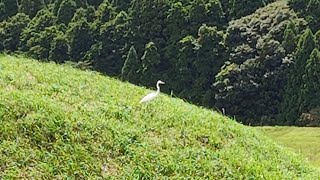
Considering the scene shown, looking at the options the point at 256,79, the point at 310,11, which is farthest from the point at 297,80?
the point at 310,11

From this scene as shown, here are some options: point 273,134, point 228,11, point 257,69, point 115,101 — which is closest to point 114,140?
point 115,101

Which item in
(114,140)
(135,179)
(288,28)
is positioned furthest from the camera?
(288,28)

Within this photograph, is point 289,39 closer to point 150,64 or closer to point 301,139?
point 150,64

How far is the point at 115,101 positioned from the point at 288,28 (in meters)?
34.7

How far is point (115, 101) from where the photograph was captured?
9.63 m

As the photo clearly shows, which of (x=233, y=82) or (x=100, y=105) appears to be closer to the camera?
(x=100, y=105)

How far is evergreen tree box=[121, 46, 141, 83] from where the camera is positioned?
4791cm

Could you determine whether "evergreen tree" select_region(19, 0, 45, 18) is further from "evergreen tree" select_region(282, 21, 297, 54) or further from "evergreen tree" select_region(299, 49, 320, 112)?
"evergreen tree" select_region(299, 49, 320, 112)

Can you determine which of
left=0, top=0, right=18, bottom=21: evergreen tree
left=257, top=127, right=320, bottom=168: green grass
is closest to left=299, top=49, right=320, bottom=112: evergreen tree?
left=257, top=127, right=320, bottom=168: green grass

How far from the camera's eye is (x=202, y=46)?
153ft

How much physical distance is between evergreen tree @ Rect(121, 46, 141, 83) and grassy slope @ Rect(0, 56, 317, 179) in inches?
1471

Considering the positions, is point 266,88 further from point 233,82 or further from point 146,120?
point 146,120

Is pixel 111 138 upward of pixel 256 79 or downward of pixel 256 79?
upward

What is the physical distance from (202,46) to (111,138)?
128ft
